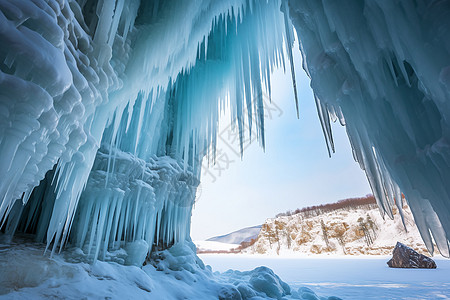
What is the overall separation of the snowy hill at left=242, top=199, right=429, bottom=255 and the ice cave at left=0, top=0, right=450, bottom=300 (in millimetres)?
24978

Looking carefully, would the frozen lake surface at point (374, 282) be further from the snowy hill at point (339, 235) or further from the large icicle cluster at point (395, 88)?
the snowy hill at point (339, 235)

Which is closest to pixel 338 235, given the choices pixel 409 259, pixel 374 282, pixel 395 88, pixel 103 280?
pixel 409 259

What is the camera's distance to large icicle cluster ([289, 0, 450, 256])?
1381 mm

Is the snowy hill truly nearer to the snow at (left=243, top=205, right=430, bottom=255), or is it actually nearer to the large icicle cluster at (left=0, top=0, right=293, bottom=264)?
the snow at (left=243, top=205, right=430, bottom=255)

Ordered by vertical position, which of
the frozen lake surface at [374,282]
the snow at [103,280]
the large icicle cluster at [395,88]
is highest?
the large icicle cluster at [395,88]

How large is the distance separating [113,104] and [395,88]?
13.5ft

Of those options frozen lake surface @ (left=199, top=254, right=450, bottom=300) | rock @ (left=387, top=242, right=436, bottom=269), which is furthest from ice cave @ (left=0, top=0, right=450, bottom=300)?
rock @ (left=387, top=242, right=436, bottom=269)

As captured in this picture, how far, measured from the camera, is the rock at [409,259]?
13.1 meters

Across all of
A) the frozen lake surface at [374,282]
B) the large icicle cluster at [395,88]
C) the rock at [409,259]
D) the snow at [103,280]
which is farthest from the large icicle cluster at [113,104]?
the rock at [409,259]

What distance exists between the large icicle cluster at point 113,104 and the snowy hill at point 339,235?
86.0 feet

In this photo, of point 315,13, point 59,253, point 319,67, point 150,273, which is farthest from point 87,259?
point 315,13

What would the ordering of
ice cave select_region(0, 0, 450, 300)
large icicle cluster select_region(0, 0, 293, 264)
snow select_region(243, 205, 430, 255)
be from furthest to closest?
snow select_region(243, 205, 430, 255), large icicle cluster select_region(0, 0, 293, 264), ice cave select_region(0, 0, 450, 300)

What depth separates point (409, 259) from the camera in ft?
44.4

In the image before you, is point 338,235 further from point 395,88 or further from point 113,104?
point 113,104
